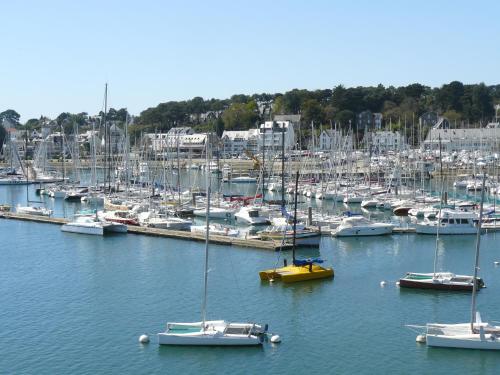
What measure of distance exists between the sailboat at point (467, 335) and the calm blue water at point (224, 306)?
281 mm

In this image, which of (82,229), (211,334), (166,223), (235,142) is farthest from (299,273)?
(235,142)

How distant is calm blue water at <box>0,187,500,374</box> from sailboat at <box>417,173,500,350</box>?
281mm

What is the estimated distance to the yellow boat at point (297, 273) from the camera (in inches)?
1324

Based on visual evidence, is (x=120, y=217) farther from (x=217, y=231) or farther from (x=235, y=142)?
(x=235, y=142)

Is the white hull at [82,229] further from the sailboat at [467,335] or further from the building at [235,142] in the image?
the building at [235,142]

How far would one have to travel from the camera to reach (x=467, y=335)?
24.7 meters

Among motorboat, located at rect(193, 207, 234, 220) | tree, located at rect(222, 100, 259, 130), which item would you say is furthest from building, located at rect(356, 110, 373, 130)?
motorboat, located at rect(193, 207, 234, 220)

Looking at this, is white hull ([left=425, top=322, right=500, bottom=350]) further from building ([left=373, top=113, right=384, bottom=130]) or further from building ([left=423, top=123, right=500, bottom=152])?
→ building ([left=373, top=113, right=384, bottom=130])

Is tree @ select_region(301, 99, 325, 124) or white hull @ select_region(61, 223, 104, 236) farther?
tree @ select_region(301, 99, 325, 124)

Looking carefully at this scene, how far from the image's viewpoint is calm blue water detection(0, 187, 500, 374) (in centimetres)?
2434

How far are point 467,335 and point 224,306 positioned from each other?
9.62m

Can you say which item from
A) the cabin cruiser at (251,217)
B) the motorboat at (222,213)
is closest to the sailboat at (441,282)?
the cabin cruiser at (251,217)

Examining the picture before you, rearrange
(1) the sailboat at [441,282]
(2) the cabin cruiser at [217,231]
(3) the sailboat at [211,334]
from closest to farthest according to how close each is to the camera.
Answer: (3) the sailboat at [211,334] < (1) the sailboat at [441,282] < (2) the cabin cruiser at [217,231]

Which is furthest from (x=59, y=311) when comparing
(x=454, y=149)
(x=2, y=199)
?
(x=454, y=149)
